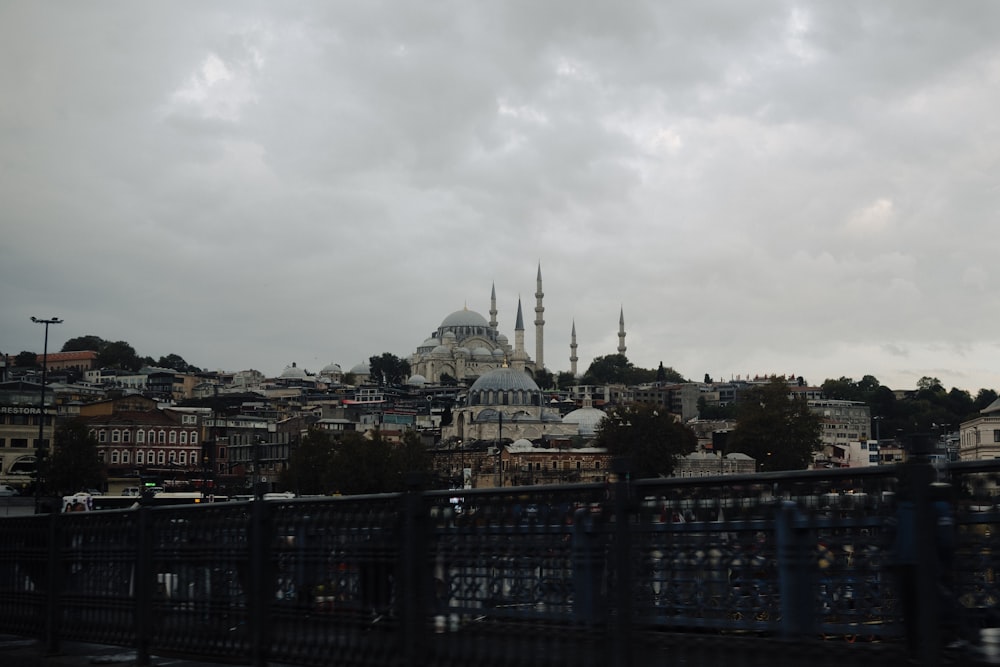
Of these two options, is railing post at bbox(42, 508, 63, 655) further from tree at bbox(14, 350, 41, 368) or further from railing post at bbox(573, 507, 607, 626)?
Answer: tree at bbox(14, 350, 41, 368)

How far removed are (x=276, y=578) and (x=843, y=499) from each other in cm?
303

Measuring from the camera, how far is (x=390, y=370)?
520 ft

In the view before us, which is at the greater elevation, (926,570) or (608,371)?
(608,371)

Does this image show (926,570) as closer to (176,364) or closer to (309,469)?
(309,469)

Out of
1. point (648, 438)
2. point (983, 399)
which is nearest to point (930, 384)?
point (983, 399)

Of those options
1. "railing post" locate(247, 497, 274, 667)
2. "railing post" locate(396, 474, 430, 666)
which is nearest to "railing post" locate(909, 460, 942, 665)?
"railing post" locate(396, 474, 430, 666)

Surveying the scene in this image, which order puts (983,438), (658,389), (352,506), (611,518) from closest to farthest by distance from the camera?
(611,518) → (352,506) → (983,438) → (658,389)

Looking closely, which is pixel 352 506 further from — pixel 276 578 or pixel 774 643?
pixel 774 643

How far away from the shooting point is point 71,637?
6926 mm

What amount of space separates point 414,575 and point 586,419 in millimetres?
100587

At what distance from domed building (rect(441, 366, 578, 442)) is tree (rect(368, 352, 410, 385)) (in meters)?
48.2

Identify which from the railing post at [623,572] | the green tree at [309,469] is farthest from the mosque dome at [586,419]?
the railing post at [623,572]

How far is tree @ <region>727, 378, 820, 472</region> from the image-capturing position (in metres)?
62.0

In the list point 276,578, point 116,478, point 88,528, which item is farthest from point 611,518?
point 116,478
